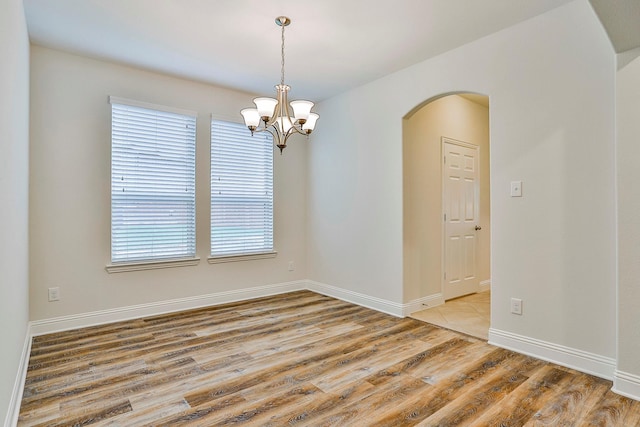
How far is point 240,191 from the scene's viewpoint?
4594 mm

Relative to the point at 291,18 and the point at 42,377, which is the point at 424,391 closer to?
the point at 42,377

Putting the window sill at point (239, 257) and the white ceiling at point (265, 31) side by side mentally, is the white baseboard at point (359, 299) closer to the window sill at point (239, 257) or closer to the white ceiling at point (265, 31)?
the window sill at point (239, 257)

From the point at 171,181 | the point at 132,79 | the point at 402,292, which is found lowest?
the point at 402,292

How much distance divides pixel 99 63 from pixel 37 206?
5.12 ft

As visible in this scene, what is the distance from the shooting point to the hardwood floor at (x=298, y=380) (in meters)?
2.03

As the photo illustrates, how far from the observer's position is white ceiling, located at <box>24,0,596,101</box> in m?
2.68

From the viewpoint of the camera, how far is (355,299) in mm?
4469

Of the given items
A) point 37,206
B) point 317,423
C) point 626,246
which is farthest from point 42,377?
point 626,246

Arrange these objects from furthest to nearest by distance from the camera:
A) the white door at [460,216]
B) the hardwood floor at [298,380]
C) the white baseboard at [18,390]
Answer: the white door at [460,216] < the hardwood floor at [298,380] < the white baseboard at [18,390]

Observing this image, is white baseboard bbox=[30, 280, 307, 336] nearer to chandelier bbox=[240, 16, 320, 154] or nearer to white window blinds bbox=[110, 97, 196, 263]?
white window blinds bbox=[110, 97, 196, 263]

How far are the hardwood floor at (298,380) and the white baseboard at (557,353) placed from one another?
0.28ft

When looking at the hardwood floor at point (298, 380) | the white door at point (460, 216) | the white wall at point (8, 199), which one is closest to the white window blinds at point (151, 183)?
the hardwood floor at point (298, 380)

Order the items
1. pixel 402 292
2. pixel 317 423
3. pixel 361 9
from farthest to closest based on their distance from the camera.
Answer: pixel 402 292, pixel 361 9, pixel 317 423

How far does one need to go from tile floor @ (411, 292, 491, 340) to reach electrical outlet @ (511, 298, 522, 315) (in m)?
0.44
